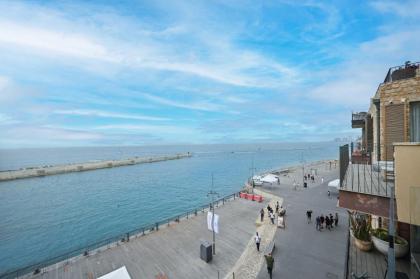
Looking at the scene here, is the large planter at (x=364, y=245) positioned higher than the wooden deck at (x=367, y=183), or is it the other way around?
the wooden deck at (x=367, y=183)

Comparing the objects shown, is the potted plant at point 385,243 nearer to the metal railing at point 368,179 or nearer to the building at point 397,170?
the building at point 397,170

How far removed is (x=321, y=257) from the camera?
15.8 metres

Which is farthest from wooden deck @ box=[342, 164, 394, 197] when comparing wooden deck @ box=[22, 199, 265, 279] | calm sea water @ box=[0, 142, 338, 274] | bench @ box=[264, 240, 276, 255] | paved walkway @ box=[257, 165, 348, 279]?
calm sea water @ box=[0, 142, 338, 274]

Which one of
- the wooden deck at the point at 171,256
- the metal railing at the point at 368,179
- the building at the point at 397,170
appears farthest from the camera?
the wooden deck at the point at 171,256

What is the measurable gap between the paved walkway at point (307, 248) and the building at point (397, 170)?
498 centimetres

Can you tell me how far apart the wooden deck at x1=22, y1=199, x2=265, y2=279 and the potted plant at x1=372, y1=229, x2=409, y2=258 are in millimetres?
9719

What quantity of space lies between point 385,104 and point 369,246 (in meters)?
7.10

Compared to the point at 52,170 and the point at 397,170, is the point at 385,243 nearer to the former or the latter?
the point at 397,170

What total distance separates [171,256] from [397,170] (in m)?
16.9

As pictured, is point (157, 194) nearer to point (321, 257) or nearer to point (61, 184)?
point (61, 184)

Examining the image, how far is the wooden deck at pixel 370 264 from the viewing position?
9391 millimetres

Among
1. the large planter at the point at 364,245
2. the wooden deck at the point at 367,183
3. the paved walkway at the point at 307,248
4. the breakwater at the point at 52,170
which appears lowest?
the breakwater at the point at 52,170

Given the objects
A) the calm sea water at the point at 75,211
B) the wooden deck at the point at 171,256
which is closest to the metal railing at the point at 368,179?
the wooden deck at the point at 171,256

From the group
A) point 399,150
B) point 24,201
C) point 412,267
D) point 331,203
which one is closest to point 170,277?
point 412,267
